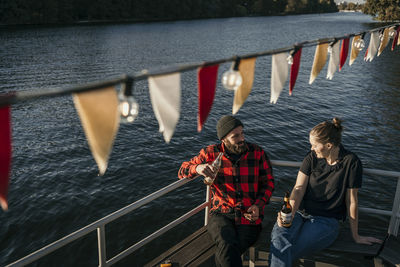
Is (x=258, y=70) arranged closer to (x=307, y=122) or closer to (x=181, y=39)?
(x=307, y=122)

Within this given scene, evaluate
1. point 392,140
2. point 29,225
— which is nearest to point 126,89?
point 29,225

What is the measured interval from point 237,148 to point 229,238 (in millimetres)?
1106

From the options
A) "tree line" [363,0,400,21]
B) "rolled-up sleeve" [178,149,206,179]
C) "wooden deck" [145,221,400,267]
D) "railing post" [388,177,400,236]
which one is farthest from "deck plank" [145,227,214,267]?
"tree line" [363,0,400,21]

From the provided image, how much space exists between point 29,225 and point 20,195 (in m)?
1.83

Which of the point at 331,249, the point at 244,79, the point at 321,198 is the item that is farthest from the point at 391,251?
the point at 244,79

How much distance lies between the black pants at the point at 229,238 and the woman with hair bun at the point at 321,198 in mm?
309

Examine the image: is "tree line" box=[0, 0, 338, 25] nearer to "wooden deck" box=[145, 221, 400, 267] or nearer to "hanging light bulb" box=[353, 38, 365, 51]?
"hanging light bulb" box=[353, 38, 365, 51]

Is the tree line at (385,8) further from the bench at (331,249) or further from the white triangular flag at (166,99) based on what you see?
the white triangular flag at (166,99)

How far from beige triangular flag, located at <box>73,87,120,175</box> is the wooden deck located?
257 centimetres

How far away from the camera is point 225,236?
12.7ft

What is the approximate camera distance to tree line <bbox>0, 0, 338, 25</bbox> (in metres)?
61.4

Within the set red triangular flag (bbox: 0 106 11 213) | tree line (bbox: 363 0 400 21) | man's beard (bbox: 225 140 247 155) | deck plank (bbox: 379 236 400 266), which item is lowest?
deck plank (bbox: 379 236 400 266)

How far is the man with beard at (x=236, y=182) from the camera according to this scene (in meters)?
4.06

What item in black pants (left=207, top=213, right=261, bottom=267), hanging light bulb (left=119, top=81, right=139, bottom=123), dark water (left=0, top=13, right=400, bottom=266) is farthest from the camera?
dark water (left=0, top=13, right=400, bottom=266)
